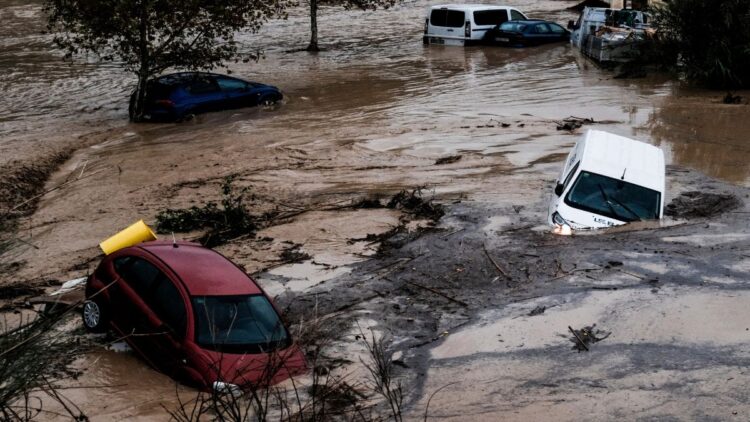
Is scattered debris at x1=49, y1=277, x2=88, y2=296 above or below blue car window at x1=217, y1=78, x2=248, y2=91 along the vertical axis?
below

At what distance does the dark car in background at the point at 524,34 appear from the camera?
33.4m

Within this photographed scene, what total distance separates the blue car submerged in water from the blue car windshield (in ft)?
40.3

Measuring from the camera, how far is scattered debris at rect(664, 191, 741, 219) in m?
14.6

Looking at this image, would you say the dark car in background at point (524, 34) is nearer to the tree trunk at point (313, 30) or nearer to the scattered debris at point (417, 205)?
the tree trunk at point (313, 30)

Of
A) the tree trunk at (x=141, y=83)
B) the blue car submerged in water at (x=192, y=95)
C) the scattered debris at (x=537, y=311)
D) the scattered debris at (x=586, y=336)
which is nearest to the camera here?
the scattered debris at (x=586, y=336)

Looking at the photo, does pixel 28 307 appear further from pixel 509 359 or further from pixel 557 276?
pixel 557 276

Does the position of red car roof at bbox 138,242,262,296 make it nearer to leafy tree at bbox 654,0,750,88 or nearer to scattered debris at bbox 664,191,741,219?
scattered debris at bbox 664,191,741,219

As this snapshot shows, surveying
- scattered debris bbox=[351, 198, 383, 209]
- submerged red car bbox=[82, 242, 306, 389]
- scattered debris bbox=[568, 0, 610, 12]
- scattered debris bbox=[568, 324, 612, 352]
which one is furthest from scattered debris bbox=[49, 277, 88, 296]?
scattered debris bbox=[568, 0, 610, 12]

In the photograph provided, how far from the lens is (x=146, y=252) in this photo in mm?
10180

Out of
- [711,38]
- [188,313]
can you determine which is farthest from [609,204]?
[711,38]

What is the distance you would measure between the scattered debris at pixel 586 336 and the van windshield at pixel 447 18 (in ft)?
82.6

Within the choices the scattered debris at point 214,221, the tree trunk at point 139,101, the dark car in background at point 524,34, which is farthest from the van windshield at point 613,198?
the dark car in background at point 524,34

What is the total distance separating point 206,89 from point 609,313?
1505cm

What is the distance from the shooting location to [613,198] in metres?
13.5
